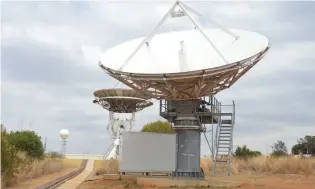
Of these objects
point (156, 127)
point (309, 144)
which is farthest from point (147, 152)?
point (309, 144)

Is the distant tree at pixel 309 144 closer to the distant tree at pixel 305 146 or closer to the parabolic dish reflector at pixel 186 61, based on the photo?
the distant tree at pixel 305 146

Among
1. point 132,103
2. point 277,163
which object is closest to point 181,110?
point 277,163

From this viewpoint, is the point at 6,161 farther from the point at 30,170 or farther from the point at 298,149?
the point at 298,149

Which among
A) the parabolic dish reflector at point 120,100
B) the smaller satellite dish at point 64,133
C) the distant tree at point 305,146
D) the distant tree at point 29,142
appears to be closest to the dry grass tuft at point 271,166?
the distant tree at point 29,142

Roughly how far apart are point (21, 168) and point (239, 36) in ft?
50.7

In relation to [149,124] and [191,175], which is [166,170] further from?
[149,124]

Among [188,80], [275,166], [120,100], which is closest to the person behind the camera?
[188,80]

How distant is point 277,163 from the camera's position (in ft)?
139

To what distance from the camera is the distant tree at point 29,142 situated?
1901 inches

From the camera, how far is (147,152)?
94.4 feet

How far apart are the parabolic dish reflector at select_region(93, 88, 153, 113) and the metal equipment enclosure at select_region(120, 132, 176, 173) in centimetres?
2648

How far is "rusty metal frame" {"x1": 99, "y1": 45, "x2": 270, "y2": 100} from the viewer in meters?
23.0

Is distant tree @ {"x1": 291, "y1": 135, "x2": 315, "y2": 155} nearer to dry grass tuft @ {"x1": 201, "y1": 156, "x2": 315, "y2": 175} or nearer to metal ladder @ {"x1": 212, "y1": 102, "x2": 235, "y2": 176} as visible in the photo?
dry grass tuft @ {"x1": 201, "y1": 156, "x2": 315, "y2": 175}

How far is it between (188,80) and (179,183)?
5.81m
